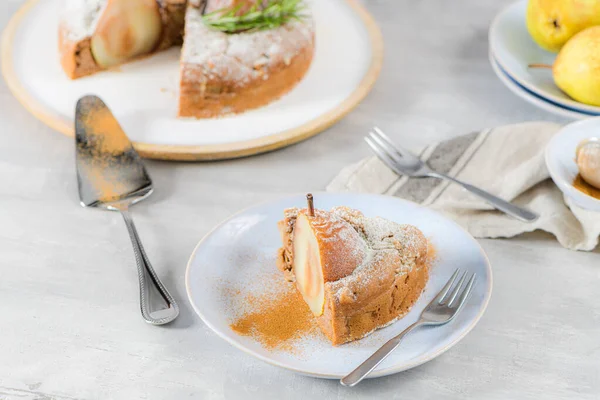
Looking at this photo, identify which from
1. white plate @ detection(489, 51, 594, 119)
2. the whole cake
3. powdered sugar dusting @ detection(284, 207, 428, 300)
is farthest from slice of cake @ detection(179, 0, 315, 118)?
powdered sugar dusting @ detection(284, 207, 428, 300)

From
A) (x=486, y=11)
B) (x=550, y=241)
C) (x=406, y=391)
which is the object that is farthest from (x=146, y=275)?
(x=486, y=11)

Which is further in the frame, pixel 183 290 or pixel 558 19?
pixel 558 19

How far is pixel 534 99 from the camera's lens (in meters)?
1.60

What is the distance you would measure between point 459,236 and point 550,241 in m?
0.23

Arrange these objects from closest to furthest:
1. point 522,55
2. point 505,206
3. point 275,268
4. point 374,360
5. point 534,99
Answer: point 374,360 → point 275,268 → point 505,206 → point 534,99 → point 522,55

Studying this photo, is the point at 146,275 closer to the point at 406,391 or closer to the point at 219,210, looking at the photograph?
the point at 219,210

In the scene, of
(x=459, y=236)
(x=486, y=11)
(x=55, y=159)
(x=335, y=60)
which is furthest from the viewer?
(x=486, y=11)

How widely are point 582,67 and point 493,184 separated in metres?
0.33

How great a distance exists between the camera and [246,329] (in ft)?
3.48

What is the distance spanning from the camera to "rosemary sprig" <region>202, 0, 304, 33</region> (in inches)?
66.9

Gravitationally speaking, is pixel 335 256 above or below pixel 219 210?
above

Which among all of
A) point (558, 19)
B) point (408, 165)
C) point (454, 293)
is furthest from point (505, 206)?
point (558, 19)

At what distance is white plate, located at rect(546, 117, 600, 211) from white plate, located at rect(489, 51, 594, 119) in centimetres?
16

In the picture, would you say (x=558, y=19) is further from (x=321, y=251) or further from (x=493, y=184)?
(x=321, y=251)
